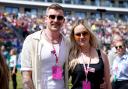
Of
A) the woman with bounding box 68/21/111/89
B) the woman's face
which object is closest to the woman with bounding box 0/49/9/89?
the woman with bounding box 68/21/111/89

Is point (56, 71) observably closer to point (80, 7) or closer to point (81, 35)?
point (81, 35)

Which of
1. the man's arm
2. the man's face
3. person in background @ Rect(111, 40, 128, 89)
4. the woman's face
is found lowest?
person in background @ Rect(111, 40, 128, 89)

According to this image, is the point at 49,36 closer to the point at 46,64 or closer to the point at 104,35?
the point at 46,64

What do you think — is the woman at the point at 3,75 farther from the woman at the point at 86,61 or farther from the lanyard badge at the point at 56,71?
the woman at the point at 86,61

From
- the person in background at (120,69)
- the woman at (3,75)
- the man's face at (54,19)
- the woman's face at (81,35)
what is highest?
the man's face at (54,19)

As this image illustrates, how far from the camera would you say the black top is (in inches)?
201

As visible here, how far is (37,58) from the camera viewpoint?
4879 mm

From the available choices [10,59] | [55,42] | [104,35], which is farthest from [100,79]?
[104,35]

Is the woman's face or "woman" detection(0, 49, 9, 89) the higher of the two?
the woman's face

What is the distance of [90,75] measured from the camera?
16.8 ft

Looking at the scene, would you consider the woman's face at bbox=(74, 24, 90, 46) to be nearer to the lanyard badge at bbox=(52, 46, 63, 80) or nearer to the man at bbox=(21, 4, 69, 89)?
the man at bbox=(21, 4, 69, 89)

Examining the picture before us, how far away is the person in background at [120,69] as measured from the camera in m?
7.87

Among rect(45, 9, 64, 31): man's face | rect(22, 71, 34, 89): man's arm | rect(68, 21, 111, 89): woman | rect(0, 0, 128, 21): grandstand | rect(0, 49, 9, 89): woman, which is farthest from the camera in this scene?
rect(0, 0, 128, 21): grandstand

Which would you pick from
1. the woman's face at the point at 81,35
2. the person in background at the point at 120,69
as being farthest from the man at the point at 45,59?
the person in background at the point at 120,69
